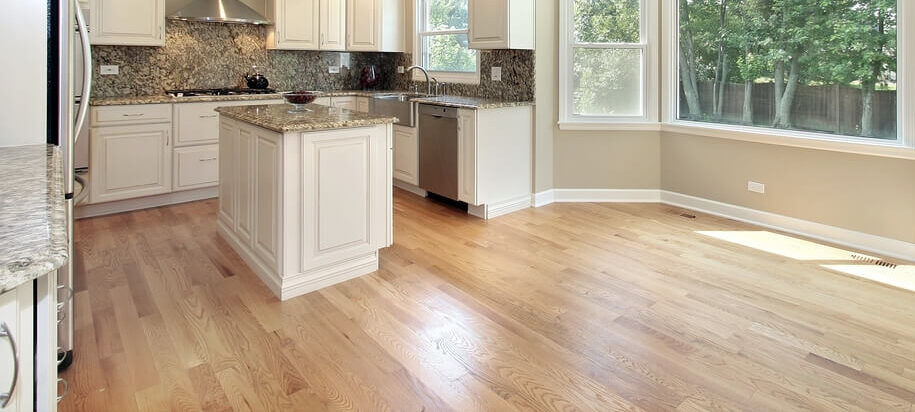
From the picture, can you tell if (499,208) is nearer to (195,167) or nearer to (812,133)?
(812,133)

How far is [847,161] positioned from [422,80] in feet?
12.3

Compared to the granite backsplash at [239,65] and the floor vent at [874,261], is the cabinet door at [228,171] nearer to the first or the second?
the granite backsplash at [239,65]

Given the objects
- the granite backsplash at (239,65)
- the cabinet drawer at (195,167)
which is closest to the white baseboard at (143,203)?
the cabinet drawer at (195,167)

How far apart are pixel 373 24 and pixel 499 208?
2.55 m

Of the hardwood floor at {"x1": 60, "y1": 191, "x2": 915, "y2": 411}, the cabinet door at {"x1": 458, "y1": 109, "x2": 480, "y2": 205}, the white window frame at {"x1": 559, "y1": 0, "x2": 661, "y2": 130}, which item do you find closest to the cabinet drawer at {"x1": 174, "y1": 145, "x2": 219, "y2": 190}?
the hardwood floor at {"x1": 60, "y1": 191, "x2": 915, "y2": 411}

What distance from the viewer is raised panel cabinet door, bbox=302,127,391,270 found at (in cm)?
291

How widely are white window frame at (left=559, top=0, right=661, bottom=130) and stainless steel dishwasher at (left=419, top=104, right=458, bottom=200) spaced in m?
0.96

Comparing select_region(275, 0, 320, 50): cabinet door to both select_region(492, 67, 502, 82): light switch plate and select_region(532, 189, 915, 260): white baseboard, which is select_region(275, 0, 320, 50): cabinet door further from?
select_region(532, 189, 915, 260): white baseboard

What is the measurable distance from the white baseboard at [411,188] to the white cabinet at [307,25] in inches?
62.4

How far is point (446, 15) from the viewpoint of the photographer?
→ 556 centimetres

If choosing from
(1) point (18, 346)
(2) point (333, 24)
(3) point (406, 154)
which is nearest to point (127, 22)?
(2) point (333, 24)

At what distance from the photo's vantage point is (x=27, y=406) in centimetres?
92

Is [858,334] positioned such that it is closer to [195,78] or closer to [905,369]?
[905,369]

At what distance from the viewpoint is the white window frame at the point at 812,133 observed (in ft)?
11.1
